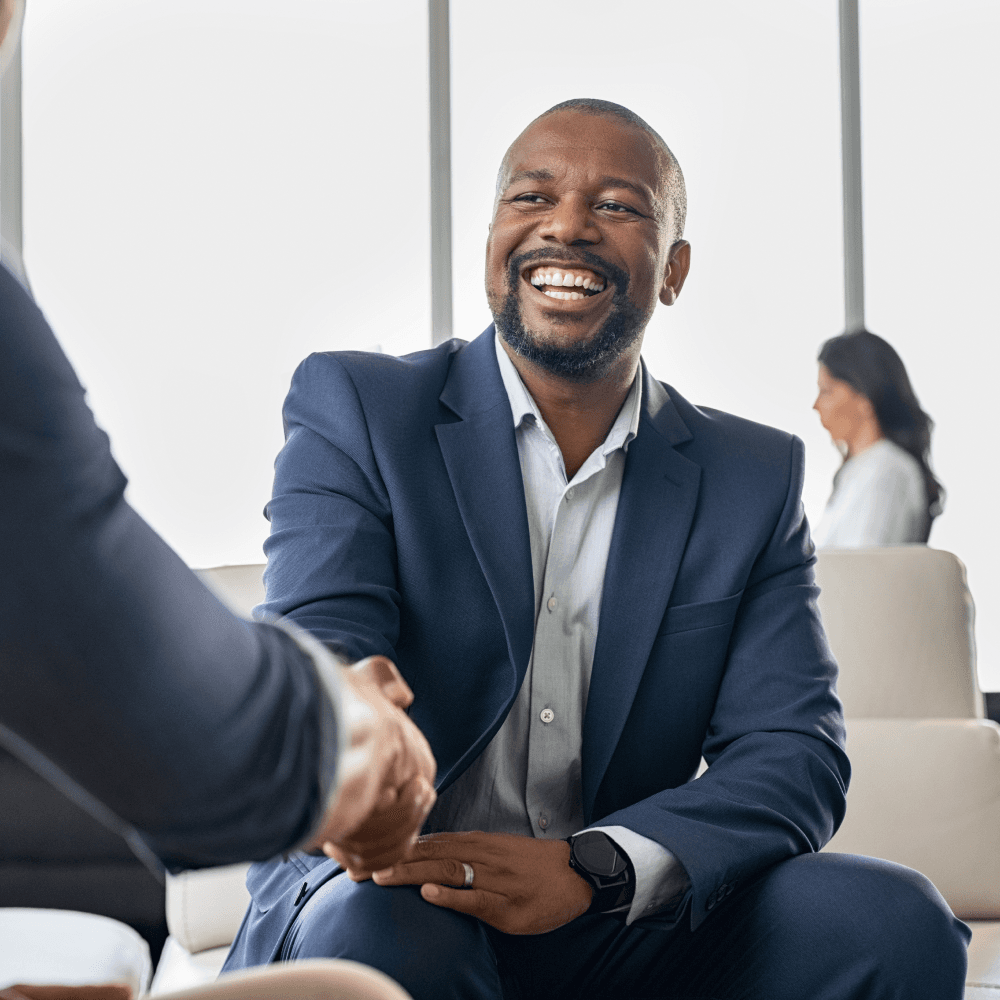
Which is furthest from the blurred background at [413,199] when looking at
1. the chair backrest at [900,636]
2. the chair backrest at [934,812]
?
the chair backrest at [934,812]

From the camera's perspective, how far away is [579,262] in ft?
4.74

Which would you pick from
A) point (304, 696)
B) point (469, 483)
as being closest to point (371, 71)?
point (469, 483)

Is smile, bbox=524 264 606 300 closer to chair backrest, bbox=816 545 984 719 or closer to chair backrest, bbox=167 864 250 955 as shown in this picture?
chair backrest, bbox=816 545 984 719

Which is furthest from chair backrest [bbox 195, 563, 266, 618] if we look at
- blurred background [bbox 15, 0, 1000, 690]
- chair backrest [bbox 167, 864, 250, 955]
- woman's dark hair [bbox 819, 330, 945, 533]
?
blurred background [bbox 15, 0, 1000, 690]

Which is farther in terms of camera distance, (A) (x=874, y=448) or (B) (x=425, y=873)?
(A) (x=874, y=448)

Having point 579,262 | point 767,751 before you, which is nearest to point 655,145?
point 579,262

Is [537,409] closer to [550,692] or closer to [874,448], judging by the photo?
[550,692]

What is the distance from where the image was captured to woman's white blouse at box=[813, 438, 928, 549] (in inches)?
113

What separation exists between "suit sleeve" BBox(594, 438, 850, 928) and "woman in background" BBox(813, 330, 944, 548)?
1543mm

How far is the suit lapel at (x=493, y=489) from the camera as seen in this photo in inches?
48.4

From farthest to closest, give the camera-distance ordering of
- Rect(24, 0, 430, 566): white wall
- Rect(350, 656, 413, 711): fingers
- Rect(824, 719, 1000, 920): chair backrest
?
Rect(24, 0, 430, 566): white wall → Rect(824, 719, 1000, 920): chair backrest → Rect(350, 656, 413, 711): fingers

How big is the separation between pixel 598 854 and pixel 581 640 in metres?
0.28

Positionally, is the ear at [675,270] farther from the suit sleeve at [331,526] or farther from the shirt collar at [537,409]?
the suit sleeve at [331,526]

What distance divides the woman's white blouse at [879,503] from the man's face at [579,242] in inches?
63.3
